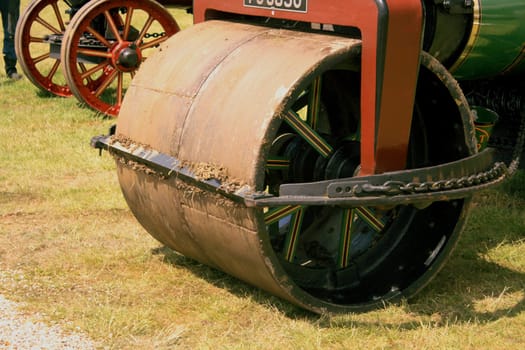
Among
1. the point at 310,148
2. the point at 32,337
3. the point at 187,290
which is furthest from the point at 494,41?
the point at 32,337

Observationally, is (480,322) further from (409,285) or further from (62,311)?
(62,311)

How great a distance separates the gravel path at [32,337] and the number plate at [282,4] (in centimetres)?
152

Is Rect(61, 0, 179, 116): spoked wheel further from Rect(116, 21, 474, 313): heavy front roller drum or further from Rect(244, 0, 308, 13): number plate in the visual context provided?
Rect(244, 0, 308, 13): number plate

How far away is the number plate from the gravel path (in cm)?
152

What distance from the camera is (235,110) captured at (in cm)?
350

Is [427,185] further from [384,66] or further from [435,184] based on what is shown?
[384,66]

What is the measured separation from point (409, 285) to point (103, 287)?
136 cm

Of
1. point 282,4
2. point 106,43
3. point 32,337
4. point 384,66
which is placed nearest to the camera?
point 384,66

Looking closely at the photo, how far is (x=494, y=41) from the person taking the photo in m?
4.30

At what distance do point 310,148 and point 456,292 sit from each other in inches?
37.1

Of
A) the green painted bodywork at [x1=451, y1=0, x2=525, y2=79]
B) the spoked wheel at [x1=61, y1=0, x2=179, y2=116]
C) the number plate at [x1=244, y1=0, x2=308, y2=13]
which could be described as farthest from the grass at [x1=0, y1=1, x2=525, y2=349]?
the spoked wheel at [x1=61, y1=0, x2=179, y2=116]

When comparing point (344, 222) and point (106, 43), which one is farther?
point (106, 43)

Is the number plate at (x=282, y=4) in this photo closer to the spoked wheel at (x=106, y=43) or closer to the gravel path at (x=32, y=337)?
the gravel path at (x=32, y=337)

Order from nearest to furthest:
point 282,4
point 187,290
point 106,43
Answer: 1. point 282,4
2. point 187,290
3. point 106,43
